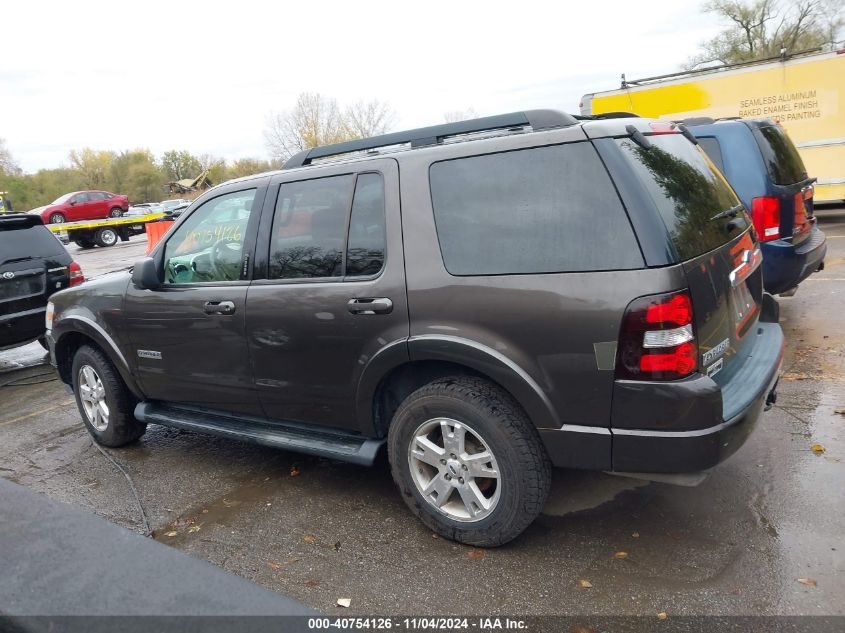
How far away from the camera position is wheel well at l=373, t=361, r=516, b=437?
10.1 ft

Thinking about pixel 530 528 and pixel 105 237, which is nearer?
pixel 530 528

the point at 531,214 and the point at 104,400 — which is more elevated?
the point at 531,214

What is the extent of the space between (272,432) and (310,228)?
3.96 feet

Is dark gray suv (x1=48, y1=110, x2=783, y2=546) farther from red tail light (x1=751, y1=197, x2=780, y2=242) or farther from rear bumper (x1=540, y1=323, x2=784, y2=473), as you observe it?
red tail light (x1=751, y1=197, x2=780, y2=242)

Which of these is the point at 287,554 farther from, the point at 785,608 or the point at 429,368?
the point at 785,608

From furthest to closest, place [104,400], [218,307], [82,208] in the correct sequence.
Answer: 1. [82,208]
2. [104,400]
3. [218,307]

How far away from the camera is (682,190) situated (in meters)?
2.90

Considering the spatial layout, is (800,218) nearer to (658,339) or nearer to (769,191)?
(769,191)

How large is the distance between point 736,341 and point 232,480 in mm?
3025

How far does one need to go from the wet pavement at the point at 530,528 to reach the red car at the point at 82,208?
29.0m

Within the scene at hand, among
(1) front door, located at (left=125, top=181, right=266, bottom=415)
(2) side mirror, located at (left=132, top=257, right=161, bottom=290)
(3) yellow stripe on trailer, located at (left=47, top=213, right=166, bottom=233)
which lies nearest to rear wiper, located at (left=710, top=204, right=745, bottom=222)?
(1) front door, located at (left=125, top=181, right=266, bottom=415)

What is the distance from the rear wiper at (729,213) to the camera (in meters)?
3.06

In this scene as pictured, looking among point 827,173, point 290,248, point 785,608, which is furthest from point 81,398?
point 827,173

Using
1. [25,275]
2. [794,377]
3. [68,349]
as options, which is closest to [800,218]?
[794,377]
